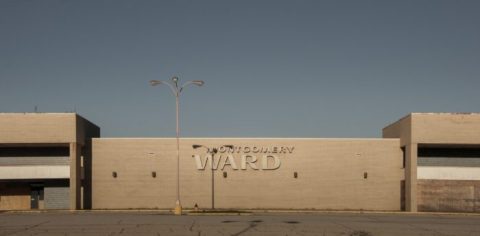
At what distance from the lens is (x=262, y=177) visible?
51.7 m

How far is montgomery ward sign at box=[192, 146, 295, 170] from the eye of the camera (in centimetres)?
5162

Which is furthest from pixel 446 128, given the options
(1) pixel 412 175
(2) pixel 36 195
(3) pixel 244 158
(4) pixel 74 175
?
(2) pixel 36 195

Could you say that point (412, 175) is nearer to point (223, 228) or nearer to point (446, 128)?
point (446, 128)

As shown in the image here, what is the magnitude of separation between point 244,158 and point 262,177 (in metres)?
2.45

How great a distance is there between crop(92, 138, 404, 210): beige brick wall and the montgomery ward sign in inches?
13.7

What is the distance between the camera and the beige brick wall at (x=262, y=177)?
51.1m

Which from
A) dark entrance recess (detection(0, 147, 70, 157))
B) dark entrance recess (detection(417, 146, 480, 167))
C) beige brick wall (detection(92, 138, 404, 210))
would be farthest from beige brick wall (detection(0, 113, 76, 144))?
dark entrance recess (detection(417, 146, 480, 167))

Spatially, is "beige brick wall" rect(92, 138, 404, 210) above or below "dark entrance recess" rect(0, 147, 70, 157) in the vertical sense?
below

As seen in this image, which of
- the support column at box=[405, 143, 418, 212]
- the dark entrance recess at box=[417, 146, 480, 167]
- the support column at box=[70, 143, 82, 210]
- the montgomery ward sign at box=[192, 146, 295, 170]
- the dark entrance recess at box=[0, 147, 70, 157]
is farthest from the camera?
the montgomery ward sign at box=[192, 146, 295, 170]

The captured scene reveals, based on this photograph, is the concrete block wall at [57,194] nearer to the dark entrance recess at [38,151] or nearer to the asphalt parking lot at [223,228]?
the dark entrance recess at [38,151]

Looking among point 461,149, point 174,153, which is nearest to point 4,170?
point 174,153

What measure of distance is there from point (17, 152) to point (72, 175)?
6.08 meters

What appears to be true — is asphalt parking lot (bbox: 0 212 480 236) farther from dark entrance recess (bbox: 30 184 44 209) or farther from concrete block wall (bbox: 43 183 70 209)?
dark entrance recess (bbox: 30 184 44 209)

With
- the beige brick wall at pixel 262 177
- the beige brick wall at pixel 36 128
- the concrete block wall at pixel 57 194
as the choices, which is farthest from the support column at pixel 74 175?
the beige brick wall at pixel 262 177
